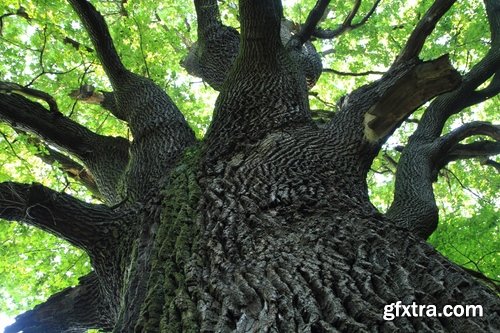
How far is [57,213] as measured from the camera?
11.2 ft

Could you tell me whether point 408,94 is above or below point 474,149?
below

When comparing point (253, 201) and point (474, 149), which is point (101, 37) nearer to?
point (253, 201)

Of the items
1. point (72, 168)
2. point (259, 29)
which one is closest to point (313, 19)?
point (259, 29)

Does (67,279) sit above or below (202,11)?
below

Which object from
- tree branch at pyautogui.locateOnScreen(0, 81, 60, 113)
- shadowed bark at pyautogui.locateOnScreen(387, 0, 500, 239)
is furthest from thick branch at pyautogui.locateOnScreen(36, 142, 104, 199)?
shadowed bark at pyautogui.locateOnScreen(387, 0, 500, 239)

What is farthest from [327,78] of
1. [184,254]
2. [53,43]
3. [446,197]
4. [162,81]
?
[184,254]

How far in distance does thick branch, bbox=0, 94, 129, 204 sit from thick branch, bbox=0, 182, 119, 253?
895 millimetres

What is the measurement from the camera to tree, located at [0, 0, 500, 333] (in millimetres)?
1956

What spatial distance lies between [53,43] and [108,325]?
557cm

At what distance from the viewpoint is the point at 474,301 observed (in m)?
1.86

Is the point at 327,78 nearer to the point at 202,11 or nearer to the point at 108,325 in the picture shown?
the point at 202,11

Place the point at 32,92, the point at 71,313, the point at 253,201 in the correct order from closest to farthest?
the point at 253,201
the point at 71,313
the point at 32,92

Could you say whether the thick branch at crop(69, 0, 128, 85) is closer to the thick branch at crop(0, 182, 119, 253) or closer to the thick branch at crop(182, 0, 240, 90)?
the thick branch at crop(182, 0, 240, 90)

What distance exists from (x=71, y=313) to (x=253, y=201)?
79.7 inches
